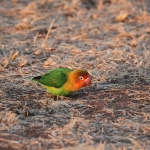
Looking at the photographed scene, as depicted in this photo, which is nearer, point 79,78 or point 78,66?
point 79,78

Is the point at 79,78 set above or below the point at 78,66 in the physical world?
below

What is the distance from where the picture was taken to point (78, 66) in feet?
22.8

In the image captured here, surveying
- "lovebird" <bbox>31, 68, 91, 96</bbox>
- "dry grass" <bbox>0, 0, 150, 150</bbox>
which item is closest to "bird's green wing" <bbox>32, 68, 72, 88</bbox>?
"lovebird" <bbox>31, 68, 91, 96</bbox>

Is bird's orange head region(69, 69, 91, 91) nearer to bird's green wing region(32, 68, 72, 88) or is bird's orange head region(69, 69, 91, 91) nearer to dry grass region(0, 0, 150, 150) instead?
bird's green wing region(32, 68, 72, 88)

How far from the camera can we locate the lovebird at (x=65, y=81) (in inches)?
220

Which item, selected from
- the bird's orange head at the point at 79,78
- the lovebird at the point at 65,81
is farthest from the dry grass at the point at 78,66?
the bird's orange head at the point at 79,78

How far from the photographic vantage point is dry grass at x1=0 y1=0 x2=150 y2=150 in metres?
4.85

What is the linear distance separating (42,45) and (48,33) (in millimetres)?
253

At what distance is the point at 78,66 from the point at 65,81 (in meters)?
1.35

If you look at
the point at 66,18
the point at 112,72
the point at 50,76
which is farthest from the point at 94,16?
the point at 50,76

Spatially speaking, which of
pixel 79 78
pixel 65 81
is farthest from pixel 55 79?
pixel 79 78

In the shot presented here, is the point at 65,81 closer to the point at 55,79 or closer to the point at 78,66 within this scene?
the point at 55,79

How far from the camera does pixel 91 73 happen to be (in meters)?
6.68

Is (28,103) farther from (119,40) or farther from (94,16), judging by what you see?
(94,16)
